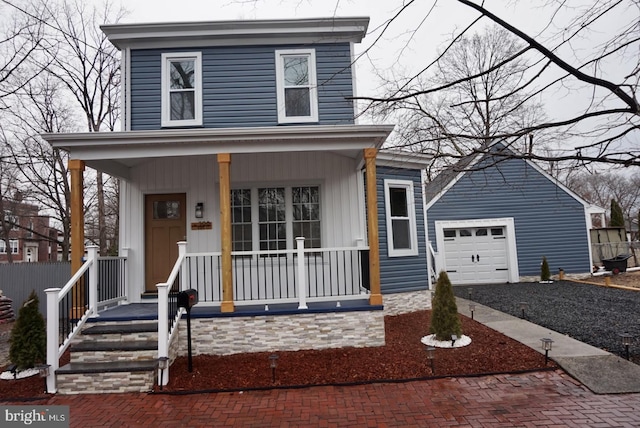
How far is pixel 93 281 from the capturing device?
5906 mm

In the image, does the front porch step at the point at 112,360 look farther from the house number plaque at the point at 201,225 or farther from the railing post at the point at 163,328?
Answer: the house number plaque at the point at 201,225

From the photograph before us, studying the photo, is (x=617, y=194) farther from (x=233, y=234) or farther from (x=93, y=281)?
(x=93, y=281)

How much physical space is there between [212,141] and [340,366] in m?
3.80

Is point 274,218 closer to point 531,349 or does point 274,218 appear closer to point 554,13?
point 531,349

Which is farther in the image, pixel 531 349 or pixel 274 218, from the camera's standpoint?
pixel 274 218

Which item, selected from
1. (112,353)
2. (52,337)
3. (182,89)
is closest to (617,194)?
(182,89)

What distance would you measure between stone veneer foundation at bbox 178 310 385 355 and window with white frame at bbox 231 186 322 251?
1927 mm

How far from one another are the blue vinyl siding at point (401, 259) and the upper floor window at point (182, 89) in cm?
400

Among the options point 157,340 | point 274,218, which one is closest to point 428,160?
point 274,218

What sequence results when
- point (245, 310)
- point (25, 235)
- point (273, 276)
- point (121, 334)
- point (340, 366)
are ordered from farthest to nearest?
point (25, 235), point (273, 276), point (245, 310), point (121, 334), point (340, 366)

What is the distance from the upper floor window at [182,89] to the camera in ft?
26.3

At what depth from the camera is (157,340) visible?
5.37m

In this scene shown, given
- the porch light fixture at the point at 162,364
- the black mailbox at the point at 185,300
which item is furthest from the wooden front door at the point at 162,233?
the porch light fixture at the point at 162,364

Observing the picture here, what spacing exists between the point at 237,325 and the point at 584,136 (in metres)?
5.00
